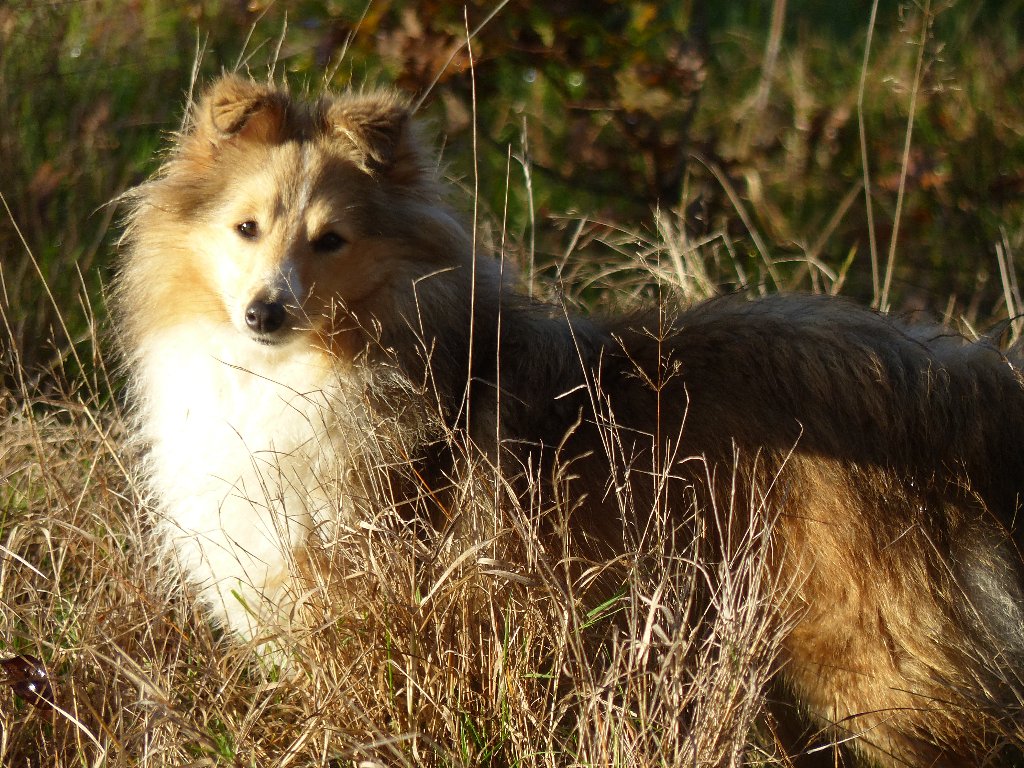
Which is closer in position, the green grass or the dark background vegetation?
the green grass

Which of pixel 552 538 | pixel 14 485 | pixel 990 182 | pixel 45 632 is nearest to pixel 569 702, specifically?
pixel 552 538

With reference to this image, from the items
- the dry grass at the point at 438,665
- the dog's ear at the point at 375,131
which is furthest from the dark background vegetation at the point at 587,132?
the dry grass at the point at 438,665

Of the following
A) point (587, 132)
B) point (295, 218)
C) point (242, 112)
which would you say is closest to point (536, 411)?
point (295, 218)

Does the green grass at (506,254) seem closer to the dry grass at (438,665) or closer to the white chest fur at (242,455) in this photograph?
the dry grass at (438,665)

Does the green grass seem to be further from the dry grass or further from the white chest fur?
the white chest fur

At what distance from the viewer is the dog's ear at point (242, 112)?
3.26 metres

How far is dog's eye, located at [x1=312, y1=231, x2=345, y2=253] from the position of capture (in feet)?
10.7

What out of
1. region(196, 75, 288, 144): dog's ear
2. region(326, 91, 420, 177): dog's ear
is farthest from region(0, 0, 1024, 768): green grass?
region(196, 75, 288, 144): dog's ear

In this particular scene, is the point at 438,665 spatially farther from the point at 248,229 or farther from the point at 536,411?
the point at 248,229

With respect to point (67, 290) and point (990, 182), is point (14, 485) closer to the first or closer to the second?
point (67, 290)

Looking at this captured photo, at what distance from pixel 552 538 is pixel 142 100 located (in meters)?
3.54

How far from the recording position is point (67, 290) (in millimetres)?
4926

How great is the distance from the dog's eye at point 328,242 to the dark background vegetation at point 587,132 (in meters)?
0.87

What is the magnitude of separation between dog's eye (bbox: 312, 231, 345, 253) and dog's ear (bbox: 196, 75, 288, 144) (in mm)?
359
